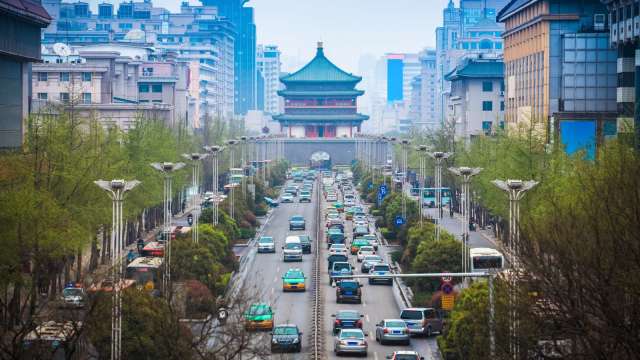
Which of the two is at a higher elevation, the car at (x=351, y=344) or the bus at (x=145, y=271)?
the bus at (x=145, y=271)

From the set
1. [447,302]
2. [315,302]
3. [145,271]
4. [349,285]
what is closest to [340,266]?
[349,285]

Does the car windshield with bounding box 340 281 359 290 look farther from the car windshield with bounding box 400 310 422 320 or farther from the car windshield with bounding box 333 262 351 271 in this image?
the car windshield with bounding box 400 310 422 320

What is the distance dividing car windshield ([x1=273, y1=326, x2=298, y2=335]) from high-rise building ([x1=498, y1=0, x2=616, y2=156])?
154 feet

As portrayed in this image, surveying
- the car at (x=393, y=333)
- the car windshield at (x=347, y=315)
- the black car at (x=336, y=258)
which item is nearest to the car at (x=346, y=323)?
the car windshield at (x=347, y=315)

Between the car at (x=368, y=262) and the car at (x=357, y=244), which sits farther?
the car at (x=357, y=244)

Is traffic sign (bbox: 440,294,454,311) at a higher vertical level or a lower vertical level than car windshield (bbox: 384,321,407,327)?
higher

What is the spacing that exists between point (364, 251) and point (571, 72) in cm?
3043

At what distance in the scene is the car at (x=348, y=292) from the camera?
54.2 metres

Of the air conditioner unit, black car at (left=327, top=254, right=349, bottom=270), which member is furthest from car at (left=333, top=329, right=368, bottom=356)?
the air conditioner unit

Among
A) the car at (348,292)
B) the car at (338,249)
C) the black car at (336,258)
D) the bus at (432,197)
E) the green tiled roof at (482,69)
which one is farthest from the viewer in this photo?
the green tiled roof at (482,69)

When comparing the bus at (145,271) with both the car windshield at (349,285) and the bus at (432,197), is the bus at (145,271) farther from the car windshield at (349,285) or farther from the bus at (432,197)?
the bus at (432,197)

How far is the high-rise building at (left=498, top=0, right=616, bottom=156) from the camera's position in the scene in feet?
296

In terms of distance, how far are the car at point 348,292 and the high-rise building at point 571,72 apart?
110 feet

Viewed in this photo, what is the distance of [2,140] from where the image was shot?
71.9 metres
